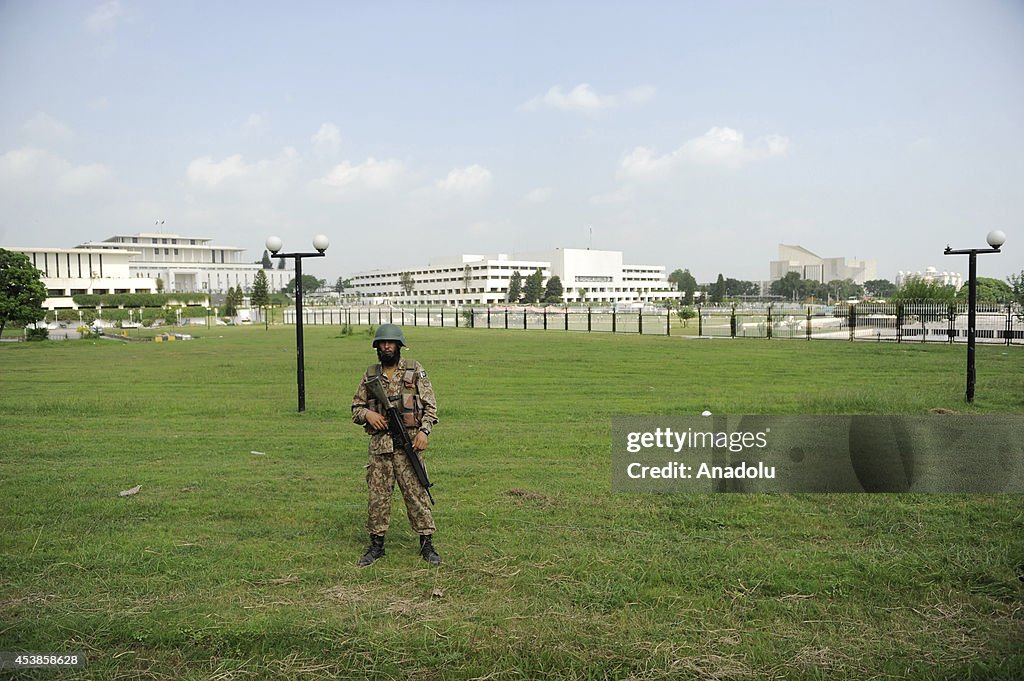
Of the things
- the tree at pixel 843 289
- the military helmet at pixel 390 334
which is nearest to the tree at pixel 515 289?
the tree at pixel 843 289

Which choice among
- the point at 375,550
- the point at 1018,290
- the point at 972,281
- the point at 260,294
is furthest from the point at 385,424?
the point at 260,294

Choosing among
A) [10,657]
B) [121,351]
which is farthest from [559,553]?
[121,351]

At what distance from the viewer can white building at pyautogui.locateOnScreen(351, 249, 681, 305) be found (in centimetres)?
13775

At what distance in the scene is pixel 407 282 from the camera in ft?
449

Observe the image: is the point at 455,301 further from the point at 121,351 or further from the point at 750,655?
the point at 750,655

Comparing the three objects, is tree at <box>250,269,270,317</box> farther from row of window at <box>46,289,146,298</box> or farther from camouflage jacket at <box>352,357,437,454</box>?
camouflage jacket at <box>352,357,437,454</box>

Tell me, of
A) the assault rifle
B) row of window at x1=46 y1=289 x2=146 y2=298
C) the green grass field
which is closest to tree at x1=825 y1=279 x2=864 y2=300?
row of window at x1=46 y1=289 x2=146 y2=298

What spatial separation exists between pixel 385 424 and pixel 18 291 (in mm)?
37865

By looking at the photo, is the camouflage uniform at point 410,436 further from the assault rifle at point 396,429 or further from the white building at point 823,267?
the white building at point 823,267

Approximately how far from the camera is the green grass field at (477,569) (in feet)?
13.8

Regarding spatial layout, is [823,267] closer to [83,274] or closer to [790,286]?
[790,286]

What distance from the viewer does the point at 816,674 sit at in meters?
4.01

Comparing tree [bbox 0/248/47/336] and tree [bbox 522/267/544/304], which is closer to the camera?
tree [bbox 0/248/47/336]

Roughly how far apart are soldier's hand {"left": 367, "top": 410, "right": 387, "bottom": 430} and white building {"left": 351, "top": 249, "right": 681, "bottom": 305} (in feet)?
413
